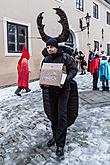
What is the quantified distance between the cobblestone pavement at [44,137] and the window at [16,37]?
18.7 ft

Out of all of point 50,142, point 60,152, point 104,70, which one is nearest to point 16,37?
point 104,70

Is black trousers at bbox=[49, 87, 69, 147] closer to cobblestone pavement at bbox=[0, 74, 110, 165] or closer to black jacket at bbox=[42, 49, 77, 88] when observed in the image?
black jacket at bbox=[42, 49, 77, 88]

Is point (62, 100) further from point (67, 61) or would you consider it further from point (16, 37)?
point (16, 37)

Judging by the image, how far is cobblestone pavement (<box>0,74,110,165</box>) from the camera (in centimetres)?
358

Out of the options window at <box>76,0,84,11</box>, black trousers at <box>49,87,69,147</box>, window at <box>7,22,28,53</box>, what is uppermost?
window at <box>76,0,84,11</box>

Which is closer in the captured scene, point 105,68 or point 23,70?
point 23,70

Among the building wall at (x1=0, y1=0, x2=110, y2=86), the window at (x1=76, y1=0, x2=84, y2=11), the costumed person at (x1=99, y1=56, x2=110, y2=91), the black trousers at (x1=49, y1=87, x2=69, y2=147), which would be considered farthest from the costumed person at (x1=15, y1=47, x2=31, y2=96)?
the window at (x1=76, y1=0, x2=84, y2=11)

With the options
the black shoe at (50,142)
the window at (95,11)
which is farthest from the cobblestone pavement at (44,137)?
the window at (95,11)

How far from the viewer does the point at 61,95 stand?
3.52 metres

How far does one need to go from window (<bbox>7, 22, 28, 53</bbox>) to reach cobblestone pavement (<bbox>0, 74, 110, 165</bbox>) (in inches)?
224

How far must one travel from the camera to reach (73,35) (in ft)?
58.6

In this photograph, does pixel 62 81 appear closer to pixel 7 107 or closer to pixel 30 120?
pixel 30 120

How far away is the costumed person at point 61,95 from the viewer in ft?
11.4

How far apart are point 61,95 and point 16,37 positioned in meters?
9.12
